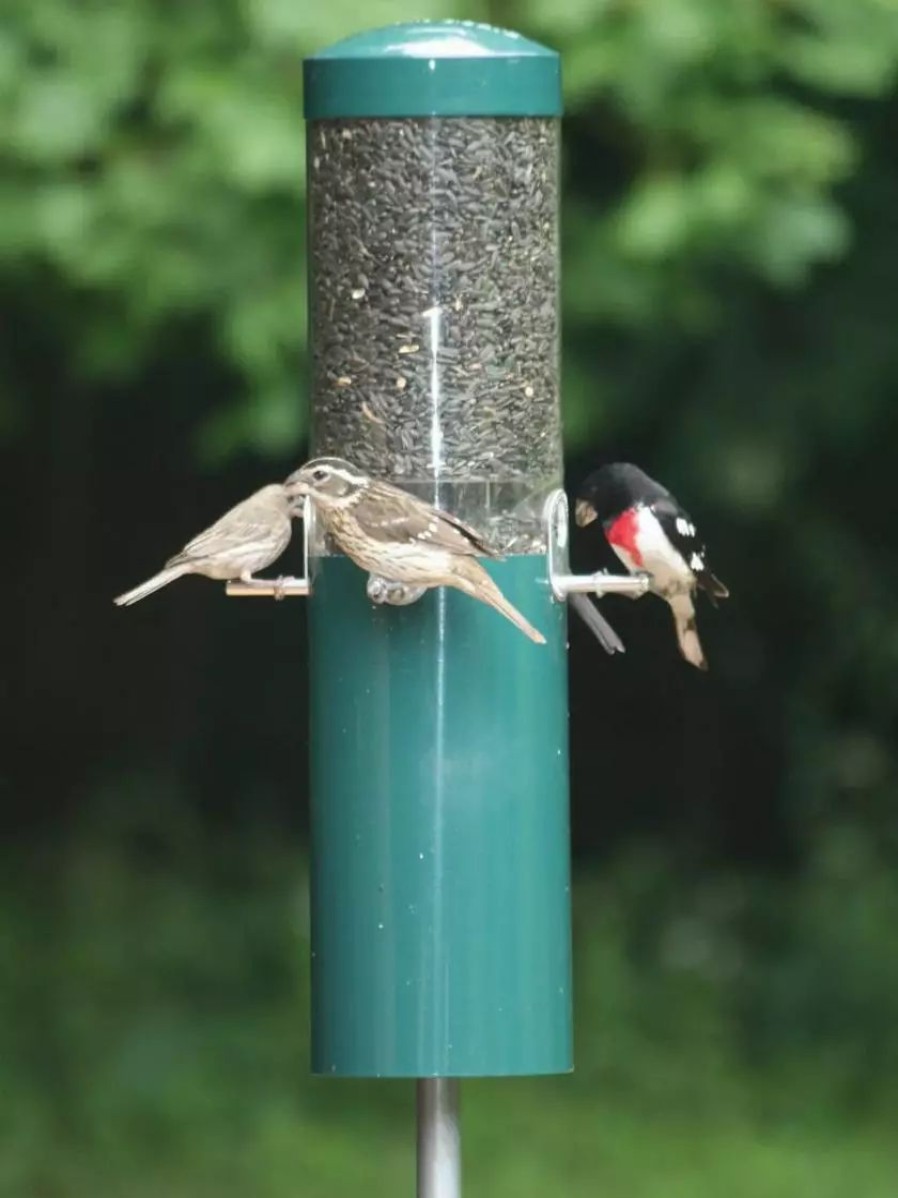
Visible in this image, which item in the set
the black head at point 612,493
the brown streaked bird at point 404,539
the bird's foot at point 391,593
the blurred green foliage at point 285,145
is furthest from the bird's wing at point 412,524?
the blurred green foliage at point 285,145

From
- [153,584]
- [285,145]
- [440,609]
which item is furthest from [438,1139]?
[285,145]

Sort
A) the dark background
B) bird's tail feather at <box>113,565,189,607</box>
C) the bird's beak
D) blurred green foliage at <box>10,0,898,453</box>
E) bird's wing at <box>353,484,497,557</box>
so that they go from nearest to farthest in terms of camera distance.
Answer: bird's wing at <box>353,484,497,557</box>, bird's tail feather at <box>113,565,189,607</box>, the bird's beak, blurred green foliage at <box>10,0,898,453</box>, the dark background

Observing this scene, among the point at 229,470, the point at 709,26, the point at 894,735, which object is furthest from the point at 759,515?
the point at 709,26

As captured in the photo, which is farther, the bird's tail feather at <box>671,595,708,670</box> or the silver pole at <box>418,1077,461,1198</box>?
the bird's tail feather at <box>671,595,708,670</box>

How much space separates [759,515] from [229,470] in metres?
1.69

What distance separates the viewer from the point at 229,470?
973cm

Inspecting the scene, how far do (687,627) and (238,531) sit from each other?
35.7 inches

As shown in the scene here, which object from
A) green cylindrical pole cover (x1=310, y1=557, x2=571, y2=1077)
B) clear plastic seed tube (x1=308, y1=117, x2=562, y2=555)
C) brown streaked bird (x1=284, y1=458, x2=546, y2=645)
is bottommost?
green cylindrical pole cover (x1=310, y1=557, x2=571, y2=1077)

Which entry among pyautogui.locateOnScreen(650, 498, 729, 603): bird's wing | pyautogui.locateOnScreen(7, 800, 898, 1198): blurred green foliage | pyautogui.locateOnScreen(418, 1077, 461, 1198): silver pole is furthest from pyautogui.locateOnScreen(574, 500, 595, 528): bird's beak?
pyautogui.locateOnScreen(7, 800, 898, 1198): blurred green foliage

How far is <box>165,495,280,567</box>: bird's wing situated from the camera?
14.8ft

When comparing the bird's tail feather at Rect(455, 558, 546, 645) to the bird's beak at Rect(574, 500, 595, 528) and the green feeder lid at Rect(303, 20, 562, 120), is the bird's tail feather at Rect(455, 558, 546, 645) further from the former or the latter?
the bird's beak at Rect(574, 500, 595, 528)

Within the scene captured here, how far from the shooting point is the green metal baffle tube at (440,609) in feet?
13.9

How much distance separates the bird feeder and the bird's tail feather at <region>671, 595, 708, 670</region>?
370 millimetres

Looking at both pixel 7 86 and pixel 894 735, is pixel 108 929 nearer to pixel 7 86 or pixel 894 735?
pixel 894 735
